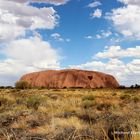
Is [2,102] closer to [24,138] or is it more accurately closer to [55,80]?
[24,138]

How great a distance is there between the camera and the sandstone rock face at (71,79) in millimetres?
A: 146500

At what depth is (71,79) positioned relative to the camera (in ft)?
484

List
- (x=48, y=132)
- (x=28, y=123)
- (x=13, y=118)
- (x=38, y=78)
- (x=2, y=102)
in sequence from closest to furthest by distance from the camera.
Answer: (x=48, y=132), (x=28, y=123), (x=13, y=118), (x=2, y=102), (x=38, y=78)

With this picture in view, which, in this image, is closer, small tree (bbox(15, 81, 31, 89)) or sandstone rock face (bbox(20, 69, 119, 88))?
small tree (bbox(15, 81, 31, 89))

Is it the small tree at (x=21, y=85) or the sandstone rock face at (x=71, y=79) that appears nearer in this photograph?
the small tree at (x=21, y=85)

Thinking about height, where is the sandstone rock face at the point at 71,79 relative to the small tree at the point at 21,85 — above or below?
above

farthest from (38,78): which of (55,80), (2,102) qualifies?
(2,102)

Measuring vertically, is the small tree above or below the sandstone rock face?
below

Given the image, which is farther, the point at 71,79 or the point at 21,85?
the point at 71,79

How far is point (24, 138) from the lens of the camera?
7.85 meters

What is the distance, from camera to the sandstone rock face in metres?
146

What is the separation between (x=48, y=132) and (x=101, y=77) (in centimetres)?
14800

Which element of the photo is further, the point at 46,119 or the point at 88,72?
the point at 88,72

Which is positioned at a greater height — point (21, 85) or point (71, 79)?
point (71, 79)
